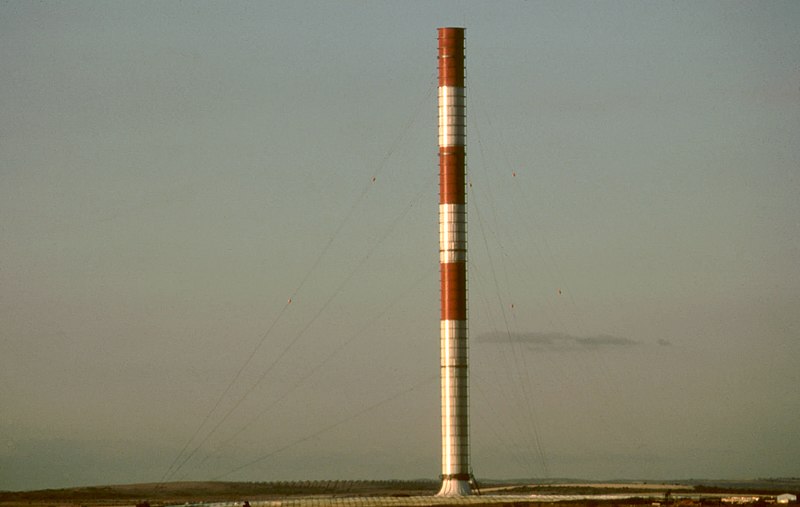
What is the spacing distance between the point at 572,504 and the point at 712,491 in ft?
77.2

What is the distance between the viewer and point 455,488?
98.3 meters

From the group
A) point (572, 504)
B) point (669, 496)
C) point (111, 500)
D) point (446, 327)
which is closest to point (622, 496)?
point (669, 496)

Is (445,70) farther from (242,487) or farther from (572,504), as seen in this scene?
(242,487)

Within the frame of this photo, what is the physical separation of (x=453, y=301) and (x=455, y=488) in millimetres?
12199

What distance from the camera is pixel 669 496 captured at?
97688 mm

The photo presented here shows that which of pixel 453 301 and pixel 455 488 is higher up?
pixel 453 301

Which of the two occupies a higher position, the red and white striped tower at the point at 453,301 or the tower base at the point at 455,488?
the red and white striped tower at the point at 453,301

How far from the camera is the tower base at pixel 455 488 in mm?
98125

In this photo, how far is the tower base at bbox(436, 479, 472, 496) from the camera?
98.1 metres

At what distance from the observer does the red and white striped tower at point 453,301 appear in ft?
322

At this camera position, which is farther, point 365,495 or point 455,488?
point 365,495

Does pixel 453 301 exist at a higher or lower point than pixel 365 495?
higher

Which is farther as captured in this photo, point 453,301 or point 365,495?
point 365,495

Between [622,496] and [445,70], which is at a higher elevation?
[445,70]
